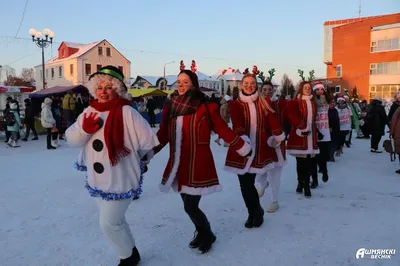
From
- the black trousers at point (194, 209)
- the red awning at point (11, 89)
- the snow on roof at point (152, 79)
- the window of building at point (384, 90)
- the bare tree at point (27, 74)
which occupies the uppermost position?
the bare tree at point (27, 74)

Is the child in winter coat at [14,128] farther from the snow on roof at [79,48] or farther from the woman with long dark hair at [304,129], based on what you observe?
the snow on roof at [79,48]

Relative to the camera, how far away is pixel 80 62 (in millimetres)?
38562

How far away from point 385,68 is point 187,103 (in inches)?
1528

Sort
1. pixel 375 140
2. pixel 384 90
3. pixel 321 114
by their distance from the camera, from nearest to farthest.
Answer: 1. pixel 321 114
2. pixel 375 140
3. pixel 384 90

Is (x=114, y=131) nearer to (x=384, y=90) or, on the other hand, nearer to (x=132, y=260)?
(x=132, y=260)

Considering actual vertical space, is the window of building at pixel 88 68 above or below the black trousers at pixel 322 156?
above

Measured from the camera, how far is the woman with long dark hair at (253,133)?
3.75 metres

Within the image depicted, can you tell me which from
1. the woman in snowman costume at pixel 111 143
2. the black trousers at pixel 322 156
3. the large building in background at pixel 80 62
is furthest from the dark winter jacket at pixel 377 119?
the large building in background at pixel 80 62

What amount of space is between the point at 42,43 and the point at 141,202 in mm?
17818

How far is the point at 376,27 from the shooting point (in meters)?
36.7

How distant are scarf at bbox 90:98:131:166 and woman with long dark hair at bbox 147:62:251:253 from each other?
55cm

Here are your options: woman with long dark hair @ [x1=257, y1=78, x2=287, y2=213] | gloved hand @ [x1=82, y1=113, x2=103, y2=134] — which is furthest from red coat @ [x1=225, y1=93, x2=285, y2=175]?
gloved hand @ [x1=82, y1=113, x2=103, y2=134]

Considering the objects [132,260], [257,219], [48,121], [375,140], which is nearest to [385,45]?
[375,140]

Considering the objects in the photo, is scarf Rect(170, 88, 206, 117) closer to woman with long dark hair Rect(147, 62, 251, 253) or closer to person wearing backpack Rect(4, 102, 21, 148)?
woman with long dark hair Rect(147, 62, 251, 253)
